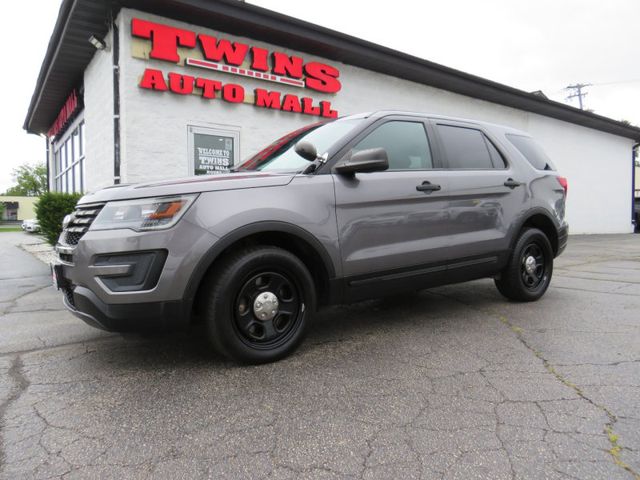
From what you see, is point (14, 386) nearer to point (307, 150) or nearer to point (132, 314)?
point (132, 314)

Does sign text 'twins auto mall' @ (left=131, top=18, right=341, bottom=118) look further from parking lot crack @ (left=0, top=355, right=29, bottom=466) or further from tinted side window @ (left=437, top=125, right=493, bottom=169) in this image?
A: parking lot crack @ (left=0, top=355, right=29, bottom=466)

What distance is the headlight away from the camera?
2590mm

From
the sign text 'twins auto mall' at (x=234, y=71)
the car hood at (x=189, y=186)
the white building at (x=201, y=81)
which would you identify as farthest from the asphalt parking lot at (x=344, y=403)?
the sign text 'twins auto mall' at (x=234, y=71)

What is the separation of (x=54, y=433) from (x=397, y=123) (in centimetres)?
314

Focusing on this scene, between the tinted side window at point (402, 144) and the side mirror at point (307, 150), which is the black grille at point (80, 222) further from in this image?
the tinted side window at point (402, 144)

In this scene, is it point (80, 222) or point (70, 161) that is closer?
point (80, 222)

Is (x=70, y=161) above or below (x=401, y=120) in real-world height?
above

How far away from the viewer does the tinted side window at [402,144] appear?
11.6ft

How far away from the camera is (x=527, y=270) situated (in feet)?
15.1

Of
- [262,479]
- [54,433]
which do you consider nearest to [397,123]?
[262,479]

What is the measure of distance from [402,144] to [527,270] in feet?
6.71

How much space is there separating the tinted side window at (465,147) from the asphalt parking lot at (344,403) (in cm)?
145

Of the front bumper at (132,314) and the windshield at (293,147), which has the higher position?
the windshield at (293,147)

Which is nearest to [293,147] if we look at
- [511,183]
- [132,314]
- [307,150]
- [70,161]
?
[307,150]
